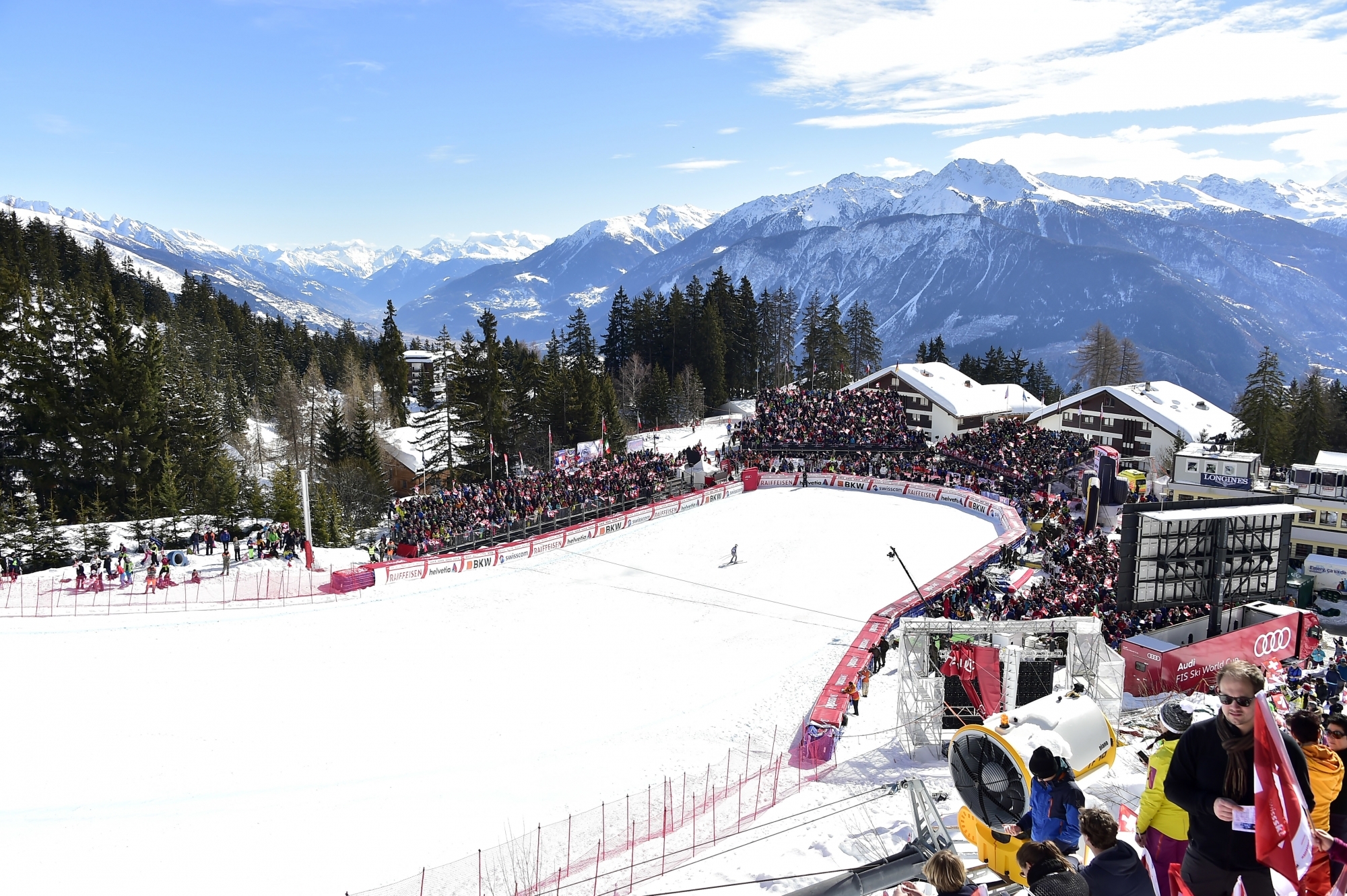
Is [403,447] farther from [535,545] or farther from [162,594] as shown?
[162,594]

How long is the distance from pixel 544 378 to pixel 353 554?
31.3 metres

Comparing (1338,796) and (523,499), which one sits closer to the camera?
(1338,796)

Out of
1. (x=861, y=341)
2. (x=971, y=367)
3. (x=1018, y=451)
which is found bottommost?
(x=1018, y=451)

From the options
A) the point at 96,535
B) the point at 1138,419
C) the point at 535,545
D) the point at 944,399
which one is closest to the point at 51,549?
the point at 96,535

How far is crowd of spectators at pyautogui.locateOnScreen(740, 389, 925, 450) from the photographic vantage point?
48625mm

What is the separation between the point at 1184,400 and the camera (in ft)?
185

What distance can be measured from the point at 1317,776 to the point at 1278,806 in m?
1.17

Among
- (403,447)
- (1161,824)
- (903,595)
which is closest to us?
(1161,824)

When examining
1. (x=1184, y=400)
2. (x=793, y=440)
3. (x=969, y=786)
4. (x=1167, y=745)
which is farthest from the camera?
(x=1184, y=400)

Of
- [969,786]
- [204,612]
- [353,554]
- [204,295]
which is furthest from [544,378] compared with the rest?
[204,295]

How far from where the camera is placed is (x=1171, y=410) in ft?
175

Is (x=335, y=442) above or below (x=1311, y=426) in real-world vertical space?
below

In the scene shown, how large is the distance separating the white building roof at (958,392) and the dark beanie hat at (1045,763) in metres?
52.1

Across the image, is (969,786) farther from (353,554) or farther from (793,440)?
(793,440)
